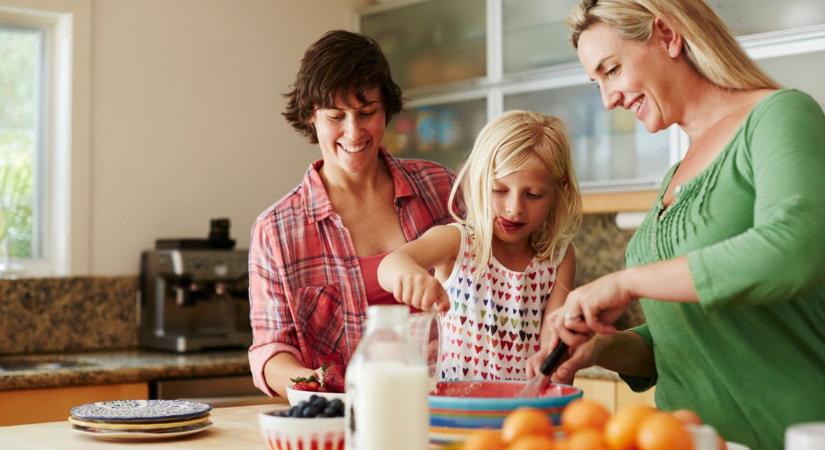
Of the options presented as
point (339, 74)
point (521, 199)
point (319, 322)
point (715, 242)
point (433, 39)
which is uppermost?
point (433, 39)

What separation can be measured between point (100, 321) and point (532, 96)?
5.85 feet

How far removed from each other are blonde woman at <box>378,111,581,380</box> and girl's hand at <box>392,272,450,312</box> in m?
0.29

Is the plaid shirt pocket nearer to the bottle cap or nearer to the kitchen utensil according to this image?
the kitchen utensil

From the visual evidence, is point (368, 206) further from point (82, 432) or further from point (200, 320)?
point (200, 320)

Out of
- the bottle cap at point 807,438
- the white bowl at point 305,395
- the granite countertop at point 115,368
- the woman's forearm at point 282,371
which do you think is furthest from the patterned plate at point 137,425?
the granite countertop at point 115,368

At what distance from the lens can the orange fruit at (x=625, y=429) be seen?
1.06m

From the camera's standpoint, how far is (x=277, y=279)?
2229 mm

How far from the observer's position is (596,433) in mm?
1086

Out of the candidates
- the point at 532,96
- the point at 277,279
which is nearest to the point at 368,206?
the point at 277,279

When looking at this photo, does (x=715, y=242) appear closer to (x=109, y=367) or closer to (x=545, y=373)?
(x=545, y=373)

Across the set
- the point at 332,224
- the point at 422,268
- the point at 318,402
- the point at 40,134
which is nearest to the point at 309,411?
the point at 318,402

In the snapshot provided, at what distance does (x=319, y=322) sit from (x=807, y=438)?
1408mm

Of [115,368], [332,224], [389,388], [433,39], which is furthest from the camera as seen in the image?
[433,39]

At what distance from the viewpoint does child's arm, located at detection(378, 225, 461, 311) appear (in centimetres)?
160
